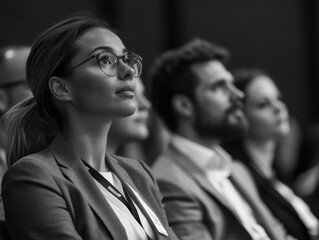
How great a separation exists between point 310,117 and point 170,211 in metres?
4.77

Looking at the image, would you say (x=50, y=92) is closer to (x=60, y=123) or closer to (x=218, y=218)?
(x=60, y=123)

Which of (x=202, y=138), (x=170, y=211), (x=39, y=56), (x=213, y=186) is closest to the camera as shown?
(x=39, y=56)

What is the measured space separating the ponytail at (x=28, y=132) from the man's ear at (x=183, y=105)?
5.08 feet

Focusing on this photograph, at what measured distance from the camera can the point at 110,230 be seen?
2207 mm

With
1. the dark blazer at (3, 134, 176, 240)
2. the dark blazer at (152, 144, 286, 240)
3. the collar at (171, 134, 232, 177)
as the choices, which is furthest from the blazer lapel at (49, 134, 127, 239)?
the collar at (171, 134, 232, 177)

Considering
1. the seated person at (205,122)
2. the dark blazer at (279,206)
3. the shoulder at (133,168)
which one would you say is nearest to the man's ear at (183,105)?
the seated person at (205,122)

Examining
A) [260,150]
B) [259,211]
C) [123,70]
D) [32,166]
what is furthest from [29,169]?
[260,150]

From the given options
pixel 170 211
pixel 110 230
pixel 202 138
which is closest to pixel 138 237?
pixel 110 230

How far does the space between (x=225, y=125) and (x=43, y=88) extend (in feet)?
5.29

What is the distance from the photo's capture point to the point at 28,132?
2.46m

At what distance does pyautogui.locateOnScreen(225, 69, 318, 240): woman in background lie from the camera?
178 inches

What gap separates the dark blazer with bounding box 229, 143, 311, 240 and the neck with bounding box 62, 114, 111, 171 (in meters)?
2.07

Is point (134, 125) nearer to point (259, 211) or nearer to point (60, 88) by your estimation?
point (259, 211)

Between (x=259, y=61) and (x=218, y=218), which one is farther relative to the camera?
(x=259, y=61)
